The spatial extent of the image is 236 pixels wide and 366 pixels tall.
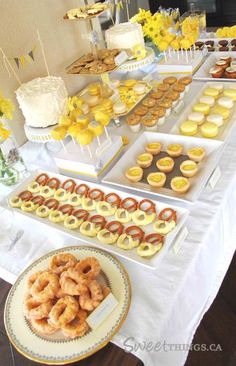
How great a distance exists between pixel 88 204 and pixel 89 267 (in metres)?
0.27

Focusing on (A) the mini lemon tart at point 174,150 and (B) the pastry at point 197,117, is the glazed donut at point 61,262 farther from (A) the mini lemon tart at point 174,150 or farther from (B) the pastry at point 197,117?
(B) the pastry at point 197,117

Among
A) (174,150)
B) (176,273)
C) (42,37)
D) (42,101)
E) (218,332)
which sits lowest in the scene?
(218,332)

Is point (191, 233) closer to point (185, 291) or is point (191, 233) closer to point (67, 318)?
point (185, 291)

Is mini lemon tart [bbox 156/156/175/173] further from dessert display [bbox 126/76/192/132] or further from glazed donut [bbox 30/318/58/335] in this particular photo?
glazed donut [bbox 30/318/58/335]

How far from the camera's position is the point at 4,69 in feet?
4.43

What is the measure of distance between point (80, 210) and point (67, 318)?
1.28 ft

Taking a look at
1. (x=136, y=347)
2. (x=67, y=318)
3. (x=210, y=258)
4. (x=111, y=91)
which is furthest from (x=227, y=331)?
(x=111, y=91)

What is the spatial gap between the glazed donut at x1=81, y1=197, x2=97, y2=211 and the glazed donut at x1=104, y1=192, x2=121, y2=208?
Result: 0.04 metres

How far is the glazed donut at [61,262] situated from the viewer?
0.79m

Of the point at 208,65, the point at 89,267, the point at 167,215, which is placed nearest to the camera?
the point at 89,267

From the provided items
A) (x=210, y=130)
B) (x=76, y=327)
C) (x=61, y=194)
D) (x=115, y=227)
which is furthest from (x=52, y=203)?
(x=210, y=130)

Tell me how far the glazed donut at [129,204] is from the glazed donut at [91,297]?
0.93 feet

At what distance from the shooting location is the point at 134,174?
3.56 ft

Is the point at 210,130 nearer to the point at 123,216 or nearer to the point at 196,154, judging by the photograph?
the point at 196,154
